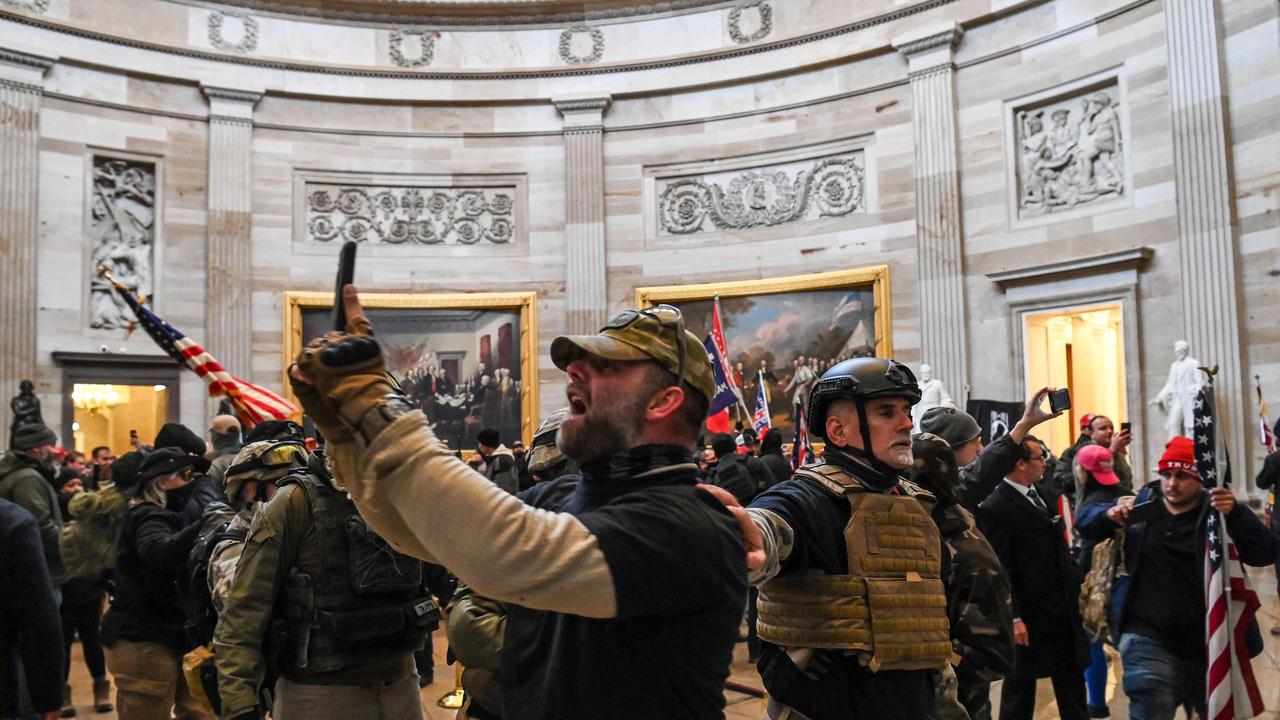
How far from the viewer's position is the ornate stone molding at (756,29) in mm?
17844

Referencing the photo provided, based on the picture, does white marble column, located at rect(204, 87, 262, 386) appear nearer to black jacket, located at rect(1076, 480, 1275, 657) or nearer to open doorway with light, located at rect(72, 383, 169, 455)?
open doorway with light, located at rect(72, 383, 169, 455)

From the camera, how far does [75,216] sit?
16656 millimetres

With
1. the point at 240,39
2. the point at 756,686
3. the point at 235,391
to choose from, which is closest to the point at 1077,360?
the point at 756,686

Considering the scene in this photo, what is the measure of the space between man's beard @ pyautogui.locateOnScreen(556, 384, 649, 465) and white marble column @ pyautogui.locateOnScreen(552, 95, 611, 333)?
53.1ft

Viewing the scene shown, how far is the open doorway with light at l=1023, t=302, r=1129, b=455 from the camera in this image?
48.8 feet

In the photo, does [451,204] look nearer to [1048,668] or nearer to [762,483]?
[762,483]

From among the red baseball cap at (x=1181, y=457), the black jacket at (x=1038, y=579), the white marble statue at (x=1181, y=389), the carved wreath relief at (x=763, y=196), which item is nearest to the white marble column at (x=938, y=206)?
the carved wreath relief at (x=763, y=196)

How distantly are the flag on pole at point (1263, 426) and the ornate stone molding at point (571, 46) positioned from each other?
39.8 feet

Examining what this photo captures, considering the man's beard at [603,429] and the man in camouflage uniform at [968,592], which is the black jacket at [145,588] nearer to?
the man in camouflage uniform at [968,592]

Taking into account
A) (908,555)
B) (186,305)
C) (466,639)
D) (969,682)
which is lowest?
(969,682)

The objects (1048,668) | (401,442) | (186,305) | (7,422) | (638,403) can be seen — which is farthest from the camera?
(186,305)

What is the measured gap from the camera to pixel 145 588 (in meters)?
5.27

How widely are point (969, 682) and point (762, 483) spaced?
18.5 feet

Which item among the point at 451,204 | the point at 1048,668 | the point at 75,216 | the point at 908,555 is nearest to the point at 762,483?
the point at 1048,668
